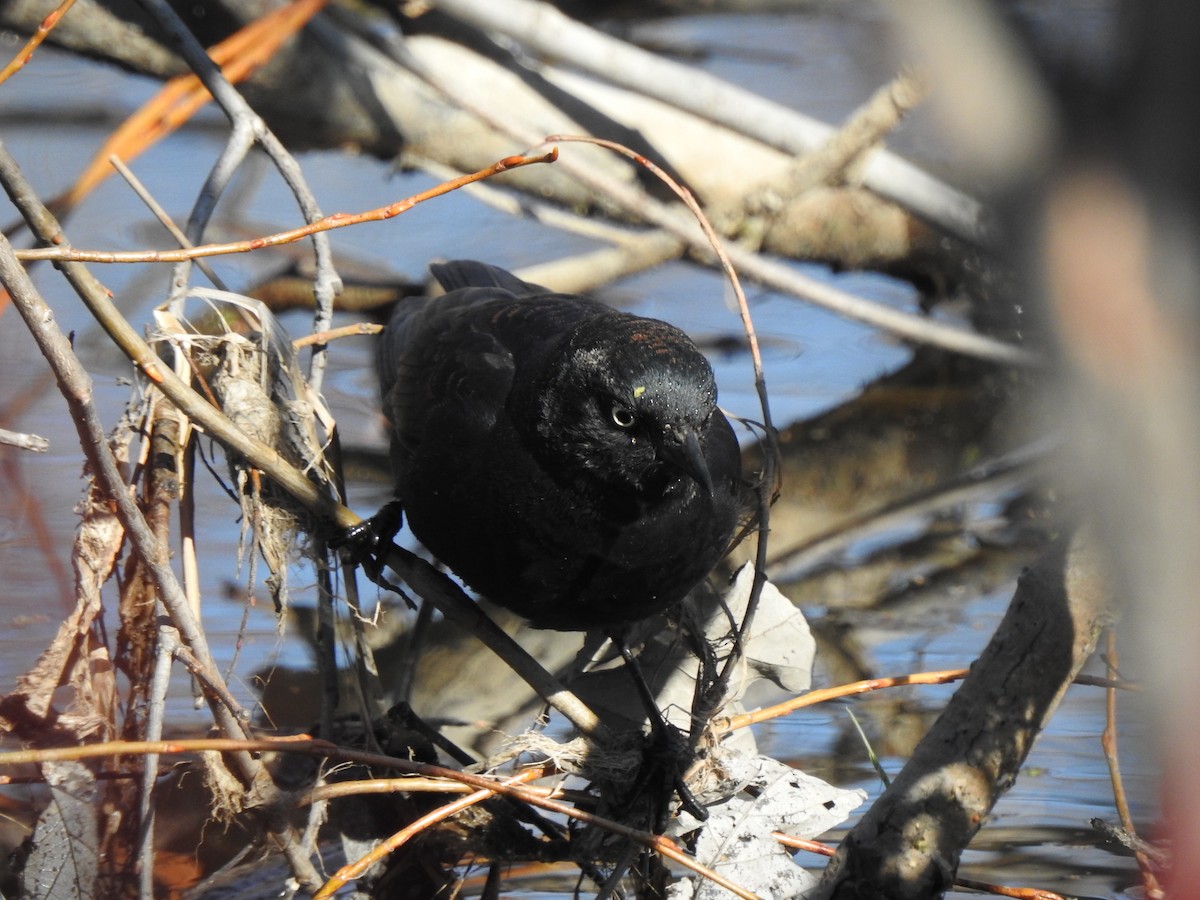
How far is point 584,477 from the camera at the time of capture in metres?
2.59

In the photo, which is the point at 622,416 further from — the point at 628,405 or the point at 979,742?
the point at 979,742

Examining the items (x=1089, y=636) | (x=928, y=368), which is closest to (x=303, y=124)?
(x=928, y=368)

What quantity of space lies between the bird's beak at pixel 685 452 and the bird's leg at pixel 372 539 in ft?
2.01

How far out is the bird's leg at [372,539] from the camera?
8.54ft

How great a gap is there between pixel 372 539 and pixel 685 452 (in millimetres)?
701

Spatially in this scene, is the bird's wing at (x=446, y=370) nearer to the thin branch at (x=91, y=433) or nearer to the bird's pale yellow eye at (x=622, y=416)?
the bird's pale yellow eye at (x=622, y=416)

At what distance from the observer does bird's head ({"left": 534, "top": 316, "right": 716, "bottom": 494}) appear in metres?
2.43

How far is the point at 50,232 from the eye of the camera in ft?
7.08

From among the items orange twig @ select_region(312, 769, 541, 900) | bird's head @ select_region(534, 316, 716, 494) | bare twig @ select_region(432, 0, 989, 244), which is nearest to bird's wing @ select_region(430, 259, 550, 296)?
bare twig @ select_region(432, 0, 989, 244)

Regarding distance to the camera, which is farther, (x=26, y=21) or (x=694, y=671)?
(x=26, y=21)

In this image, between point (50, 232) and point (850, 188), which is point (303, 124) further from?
point (50, 232)

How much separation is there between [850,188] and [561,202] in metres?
1.22

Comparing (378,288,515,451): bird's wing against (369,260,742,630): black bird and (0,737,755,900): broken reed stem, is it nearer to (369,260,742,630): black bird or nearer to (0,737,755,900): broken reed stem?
(369,260,742,630): black bird

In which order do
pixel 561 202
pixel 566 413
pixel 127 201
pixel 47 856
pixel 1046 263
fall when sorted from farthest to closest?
pixel 127 201 → pixel 561 202 → pixel 566 413 → pixel 47 856 → pixel 1046 263
